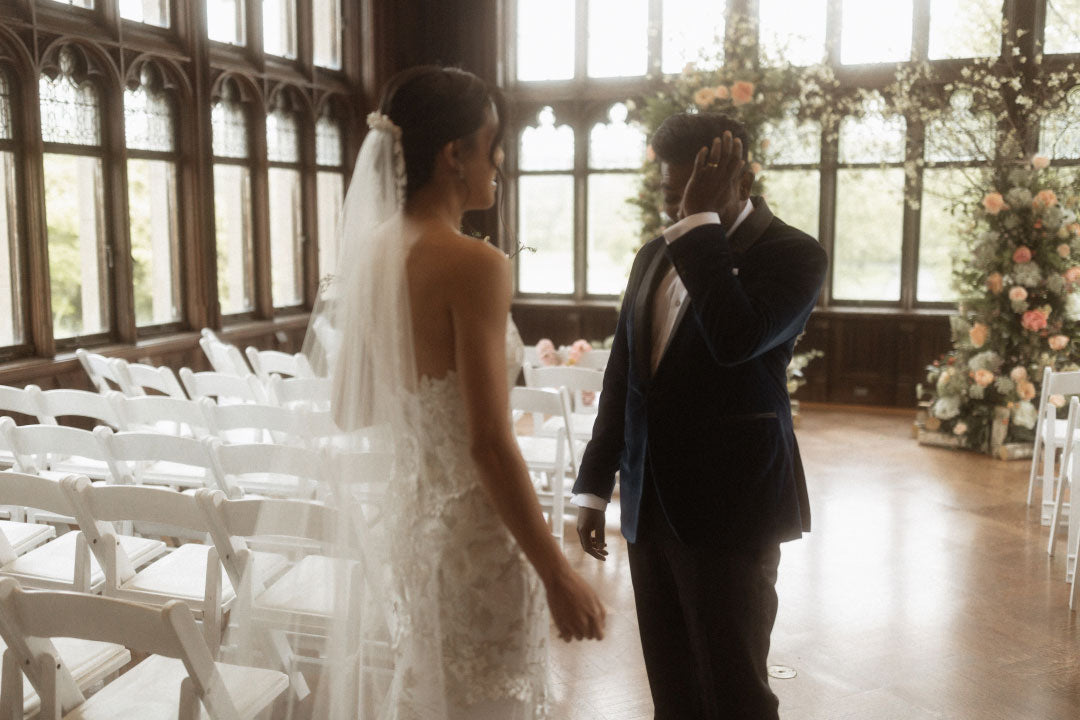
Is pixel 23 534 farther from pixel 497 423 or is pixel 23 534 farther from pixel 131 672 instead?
pixel 497 423

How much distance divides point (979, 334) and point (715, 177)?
6.03 metres

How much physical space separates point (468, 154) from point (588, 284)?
866 cm

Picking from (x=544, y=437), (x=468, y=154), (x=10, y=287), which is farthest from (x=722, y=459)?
(x=10, y=287)

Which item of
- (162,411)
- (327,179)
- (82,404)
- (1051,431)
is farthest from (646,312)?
(327,179)

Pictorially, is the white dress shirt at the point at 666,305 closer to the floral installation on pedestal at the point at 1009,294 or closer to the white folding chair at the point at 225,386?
the white folding chair at the point at 225,386

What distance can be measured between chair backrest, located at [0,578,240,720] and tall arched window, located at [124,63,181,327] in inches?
224

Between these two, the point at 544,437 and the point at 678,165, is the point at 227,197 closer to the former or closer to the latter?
the point at 544,437

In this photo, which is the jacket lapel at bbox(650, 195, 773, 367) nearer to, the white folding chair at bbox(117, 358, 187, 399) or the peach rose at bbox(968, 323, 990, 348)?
the white folding chair at bbox(117, 358, 187, 399)

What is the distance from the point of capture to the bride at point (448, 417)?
1746 mm

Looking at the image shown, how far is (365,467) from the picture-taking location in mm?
2152

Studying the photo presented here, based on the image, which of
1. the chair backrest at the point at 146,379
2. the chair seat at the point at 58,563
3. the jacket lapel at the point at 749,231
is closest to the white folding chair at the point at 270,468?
the chair seat at the point at 58,563

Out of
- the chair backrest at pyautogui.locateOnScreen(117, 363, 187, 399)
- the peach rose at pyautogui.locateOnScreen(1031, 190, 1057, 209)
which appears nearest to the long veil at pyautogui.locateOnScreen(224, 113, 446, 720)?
the chair backrest at pyautogui.locateOnScreen(117, 363, 187, 399)

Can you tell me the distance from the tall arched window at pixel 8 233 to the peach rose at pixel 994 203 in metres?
6.53

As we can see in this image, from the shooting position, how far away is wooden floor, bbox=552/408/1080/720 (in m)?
3.44
